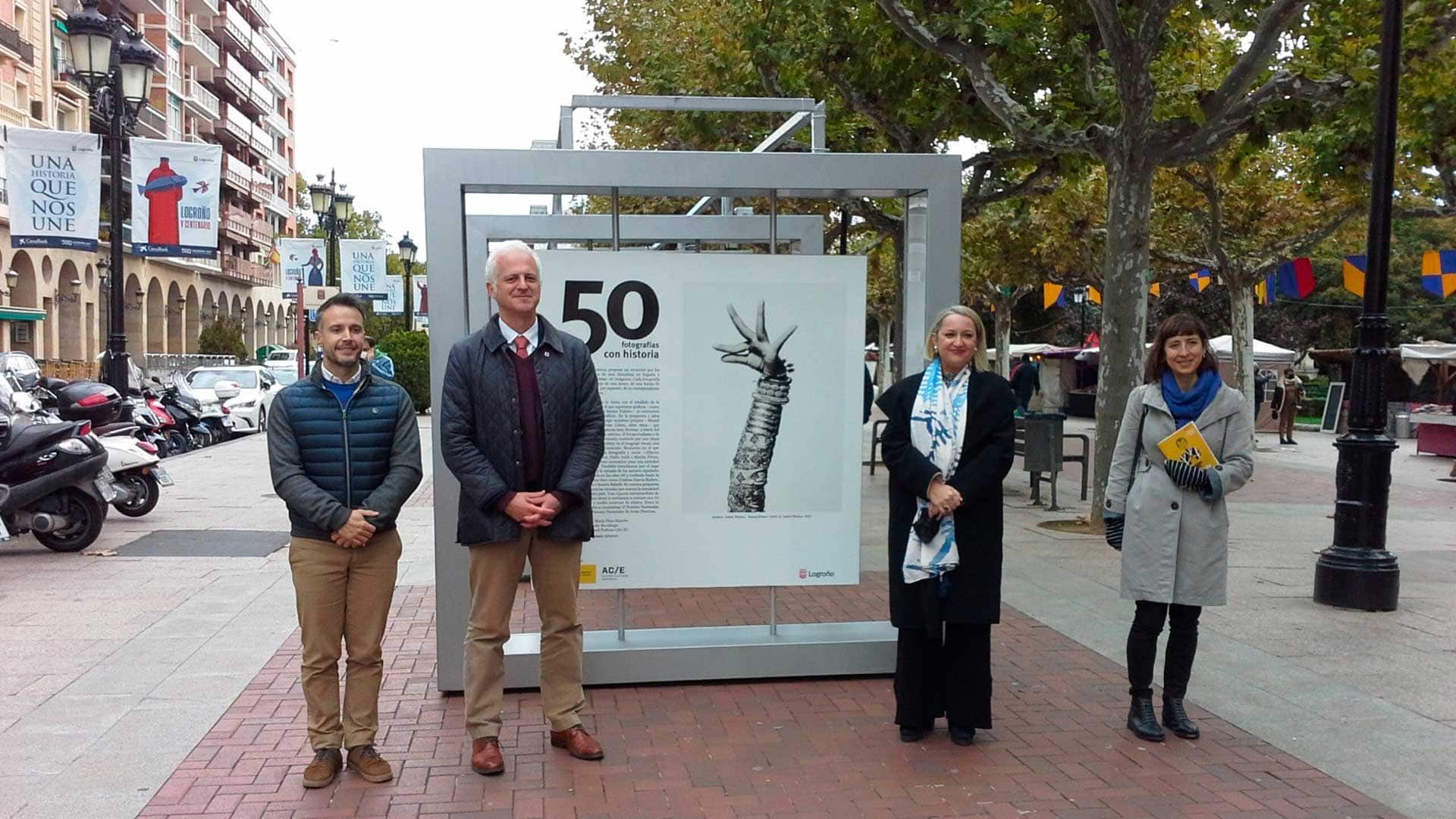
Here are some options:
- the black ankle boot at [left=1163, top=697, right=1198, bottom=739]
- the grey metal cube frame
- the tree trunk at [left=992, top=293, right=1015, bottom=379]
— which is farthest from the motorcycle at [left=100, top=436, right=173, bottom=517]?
the tree trunk at [left=992, top=293, right=1015, bottom=379]

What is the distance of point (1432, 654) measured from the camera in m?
6.73

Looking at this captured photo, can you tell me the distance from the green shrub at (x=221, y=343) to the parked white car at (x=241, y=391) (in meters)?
24.1

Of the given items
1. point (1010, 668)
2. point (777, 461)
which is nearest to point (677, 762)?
point (777, 461)

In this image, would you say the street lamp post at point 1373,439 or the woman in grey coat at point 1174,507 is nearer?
the woman in grey coat at point 1174,507

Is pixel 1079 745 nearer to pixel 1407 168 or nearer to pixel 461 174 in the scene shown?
pixel 461 174

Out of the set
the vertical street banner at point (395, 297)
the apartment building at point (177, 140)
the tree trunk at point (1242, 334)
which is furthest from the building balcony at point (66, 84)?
the tree trunk at point (1242, 334)

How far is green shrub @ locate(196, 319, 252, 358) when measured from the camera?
1980 inches

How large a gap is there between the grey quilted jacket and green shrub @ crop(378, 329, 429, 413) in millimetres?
26006

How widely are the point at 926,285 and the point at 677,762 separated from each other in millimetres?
2510

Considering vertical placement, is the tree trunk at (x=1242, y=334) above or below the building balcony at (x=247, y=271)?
below

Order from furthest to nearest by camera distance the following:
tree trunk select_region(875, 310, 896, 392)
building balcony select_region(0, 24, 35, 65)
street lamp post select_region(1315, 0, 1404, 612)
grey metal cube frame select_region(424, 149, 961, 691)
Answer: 1. tree trunk select_region(875, 310, 896, 392)
2. building balcony select_region(0, 24, 35, 65)
3. street lamp post select_region(1315, 0, 1404, 612)
4. grey metal cube frame select_region(424, 149, 961, 691)

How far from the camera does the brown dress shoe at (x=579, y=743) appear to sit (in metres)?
4.86

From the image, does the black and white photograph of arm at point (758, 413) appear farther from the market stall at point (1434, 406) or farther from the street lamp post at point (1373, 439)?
the market stall at point (1434, 406)

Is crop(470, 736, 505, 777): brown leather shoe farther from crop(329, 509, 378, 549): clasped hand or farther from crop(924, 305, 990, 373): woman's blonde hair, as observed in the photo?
crop(924, 305, 990, 373): woman's blonde hair
